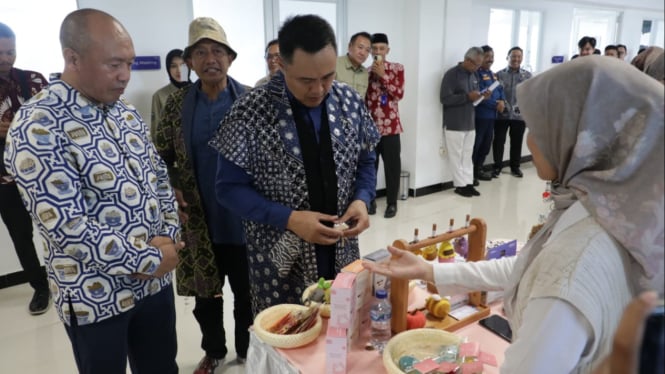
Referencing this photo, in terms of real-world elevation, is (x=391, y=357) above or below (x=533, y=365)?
below

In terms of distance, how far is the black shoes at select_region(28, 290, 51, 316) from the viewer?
2756 mm

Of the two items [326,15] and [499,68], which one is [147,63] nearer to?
[326,15]

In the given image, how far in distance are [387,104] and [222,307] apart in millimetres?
2683

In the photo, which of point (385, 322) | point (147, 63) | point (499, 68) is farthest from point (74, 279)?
point (499, 68)

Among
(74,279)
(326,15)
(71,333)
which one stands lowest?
(71,333)

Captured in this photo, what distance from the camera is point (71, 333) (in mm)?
1308

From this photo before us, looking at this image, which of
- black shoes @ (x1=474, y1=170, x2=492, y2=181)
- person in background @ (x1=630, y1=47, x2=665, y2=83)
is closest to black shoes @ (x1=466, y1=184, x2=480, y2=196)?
black shoes @ (x1=474, y1=170, x2=492, y2=181)

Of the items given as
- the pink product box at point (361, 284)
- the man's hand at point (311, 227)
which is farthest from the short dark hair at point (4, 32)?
the pink product box at point (361, 284)

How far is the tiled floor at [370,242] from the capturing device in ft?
7.59

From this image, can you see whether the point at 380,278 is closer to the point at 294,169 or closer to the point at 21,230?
Answer: the point at 294,169

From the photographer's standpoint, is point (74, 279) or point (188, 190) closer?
point (74, 279)

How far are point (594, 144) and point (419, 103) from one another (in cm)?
418

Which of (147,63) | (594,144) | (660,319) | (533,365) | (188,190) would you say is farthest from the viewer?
(147,63)

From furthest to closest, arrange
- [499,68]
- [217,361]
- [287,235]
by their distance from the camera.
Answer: [499,68]
[217,361]
[287,235]
